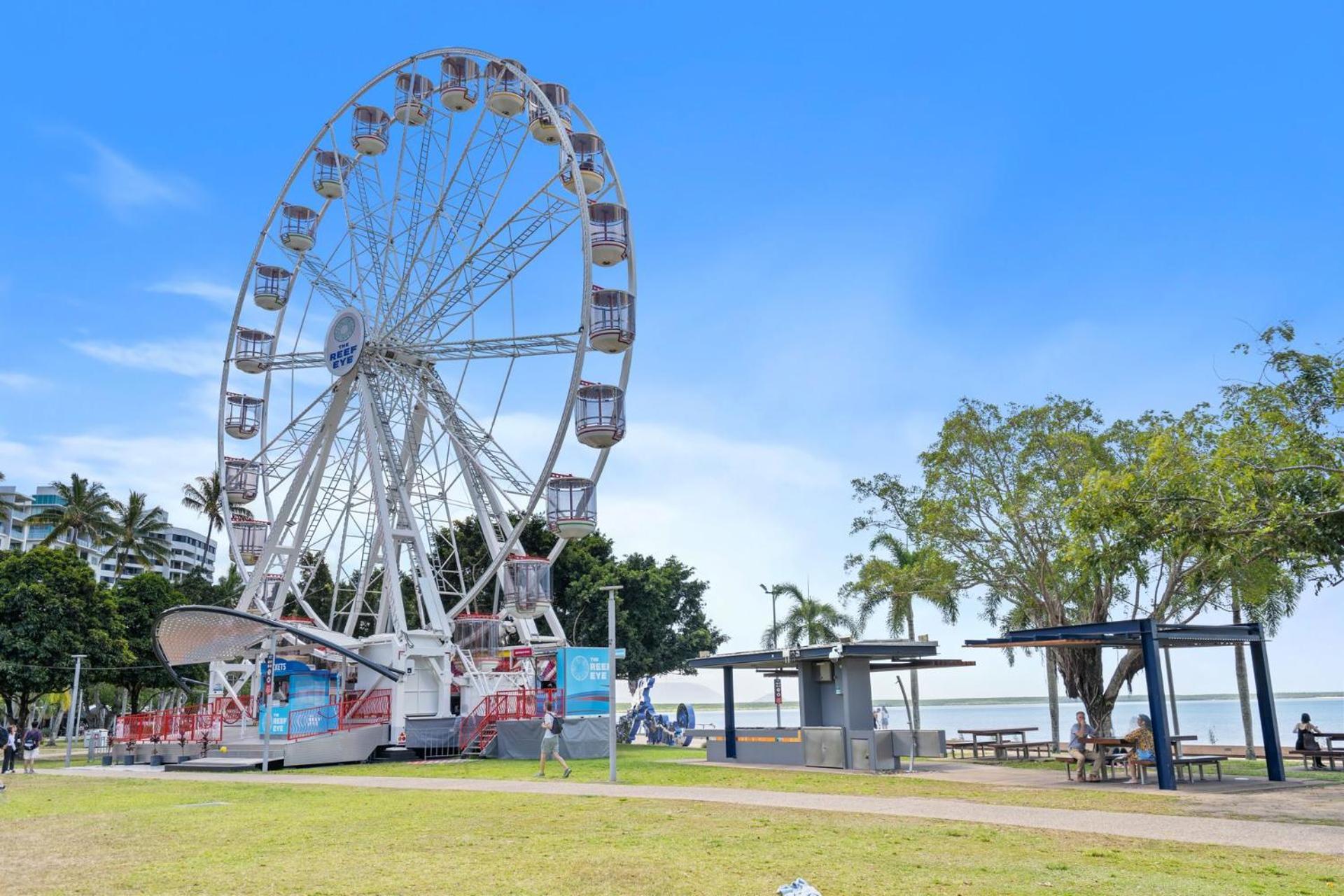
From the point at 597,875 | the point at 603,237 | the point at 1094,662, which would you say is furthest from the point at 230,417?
the point at 597,875

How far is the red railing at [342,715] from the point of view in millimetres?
28172

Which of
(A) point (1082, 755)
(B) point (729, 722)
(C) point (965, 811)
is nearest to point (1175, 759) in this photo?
(A) point (1082, 755)

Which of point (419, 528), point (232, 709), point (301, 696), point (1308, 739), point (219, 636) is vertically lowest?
point (1308, 739)

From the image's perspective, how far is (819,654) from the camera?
23.8 meters

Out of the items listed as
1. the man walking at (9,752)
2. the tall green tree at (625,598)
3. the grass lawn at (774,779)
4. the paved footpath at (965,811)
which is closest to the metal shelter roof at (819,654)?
the grass lawn at (774,779)

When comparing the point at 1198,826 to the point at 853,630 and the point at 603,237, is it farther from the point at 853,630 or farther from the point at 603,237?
the point at 853,630

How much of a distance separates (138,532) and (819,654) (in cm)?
5844

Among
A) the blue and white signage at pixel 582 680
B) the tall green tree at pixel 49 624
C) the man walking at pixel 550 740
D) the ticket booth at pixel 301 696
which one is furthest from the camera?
Result: the tall green tree at pixel 49 624

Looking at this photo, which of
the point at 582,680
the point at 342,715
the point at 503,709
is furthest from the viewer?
the point at 582,680

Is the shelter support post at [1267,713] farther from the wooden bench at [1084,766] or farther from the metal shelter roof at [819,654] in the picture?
the metal shelter roof at [819,654]

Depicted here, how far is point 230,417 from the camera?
121ft

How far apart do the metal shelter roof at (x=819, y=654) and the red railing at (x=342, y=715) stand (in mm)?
9240

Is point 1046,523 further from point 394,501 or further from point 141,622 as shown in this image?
point 141,622

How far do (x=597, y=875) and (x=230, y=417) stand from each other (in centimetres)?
3155
